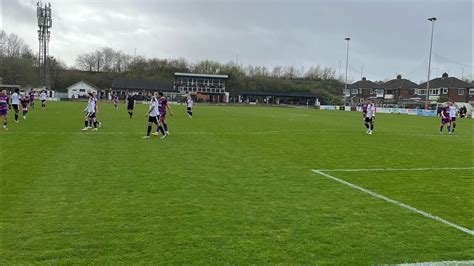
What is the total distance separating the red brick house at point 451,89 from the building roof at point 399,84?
4.87 metres

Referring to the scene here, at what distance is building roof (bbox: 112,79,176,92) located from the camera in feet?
367

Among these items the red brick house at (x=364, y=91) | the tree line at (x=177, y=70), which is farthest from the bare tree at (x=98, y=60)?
the red brick house at (x=364, y=91)

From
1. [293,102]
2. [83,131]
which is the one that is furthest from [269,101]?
[83,131]

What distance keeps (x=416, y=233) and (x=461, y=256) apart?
0.91 meters

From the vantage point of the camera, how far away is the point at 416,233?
6.04 m

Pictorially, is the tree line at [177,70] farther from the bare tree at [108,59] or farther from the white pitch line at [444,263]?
the white pitch line at [444,263]

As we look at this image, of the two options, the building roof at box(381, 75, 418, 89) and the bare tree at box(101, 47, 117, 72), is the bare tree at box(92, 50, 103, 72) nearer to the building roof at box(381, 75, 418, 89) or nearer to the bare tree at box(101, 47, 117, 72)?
the bare tree at box(101, 47, 117, 72)

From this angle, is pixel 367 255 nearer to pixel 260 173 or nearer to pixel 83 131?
pixel 260 173

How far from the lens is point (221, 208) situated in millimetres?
7094

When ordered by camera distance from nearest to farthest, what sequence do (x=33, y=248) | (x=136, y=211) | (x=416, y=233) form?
(x=33, y=248)
(x=416, y=233)
(x=136, y=211)

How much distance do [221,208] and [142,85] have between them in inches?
4351

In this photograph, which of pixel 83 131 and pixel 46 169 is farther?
pixel 83 131

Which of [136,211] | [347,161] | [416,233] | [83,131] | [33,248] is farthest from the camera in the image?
[83,131]

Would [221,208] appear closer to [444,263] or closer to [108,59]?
[444,263]
